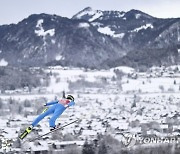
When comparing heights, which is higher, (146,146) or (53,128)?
(53,128)

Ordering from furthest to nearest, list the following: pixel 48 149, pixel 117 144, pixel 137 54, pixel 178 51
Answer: pixel 137 54
pixel 178 51
pixel 117 144
pixel 48 149

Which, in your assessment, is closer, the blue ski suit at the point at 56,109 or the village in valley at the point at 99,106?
the blue ski suit at the point at 56,109

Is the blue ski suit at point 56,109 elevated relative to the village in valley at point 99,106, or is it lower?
elevated

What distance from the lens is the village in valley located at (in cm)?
2602

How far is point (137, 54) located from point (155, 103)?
80087 millimetres

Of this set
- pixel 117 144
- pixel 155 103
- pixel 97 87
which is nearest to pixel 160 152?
pixel 117 144

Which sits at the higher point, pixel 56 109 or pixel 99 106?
pixel 56 109

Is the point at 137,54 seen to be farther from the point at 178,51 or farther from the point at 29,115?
the point at 29,115

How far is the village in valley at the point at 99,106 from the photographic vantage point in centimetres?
2602

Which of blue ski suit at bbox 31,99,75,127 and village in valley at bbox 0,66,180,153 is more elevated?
blue ski suit at bbox 31,99,75,127

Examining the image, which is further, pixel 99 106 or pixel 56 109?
pixel 99 106

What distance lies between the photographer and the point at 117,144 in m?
26.3

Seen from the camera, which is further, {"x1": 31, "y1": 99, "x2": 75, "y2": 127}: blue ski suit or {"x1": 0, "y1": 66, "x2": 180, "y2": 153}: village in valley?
{"x1": 0, "y1": 66, "x2": 180, "y2": 153}: village in valley

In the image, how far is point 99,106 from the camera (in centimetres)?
5703
